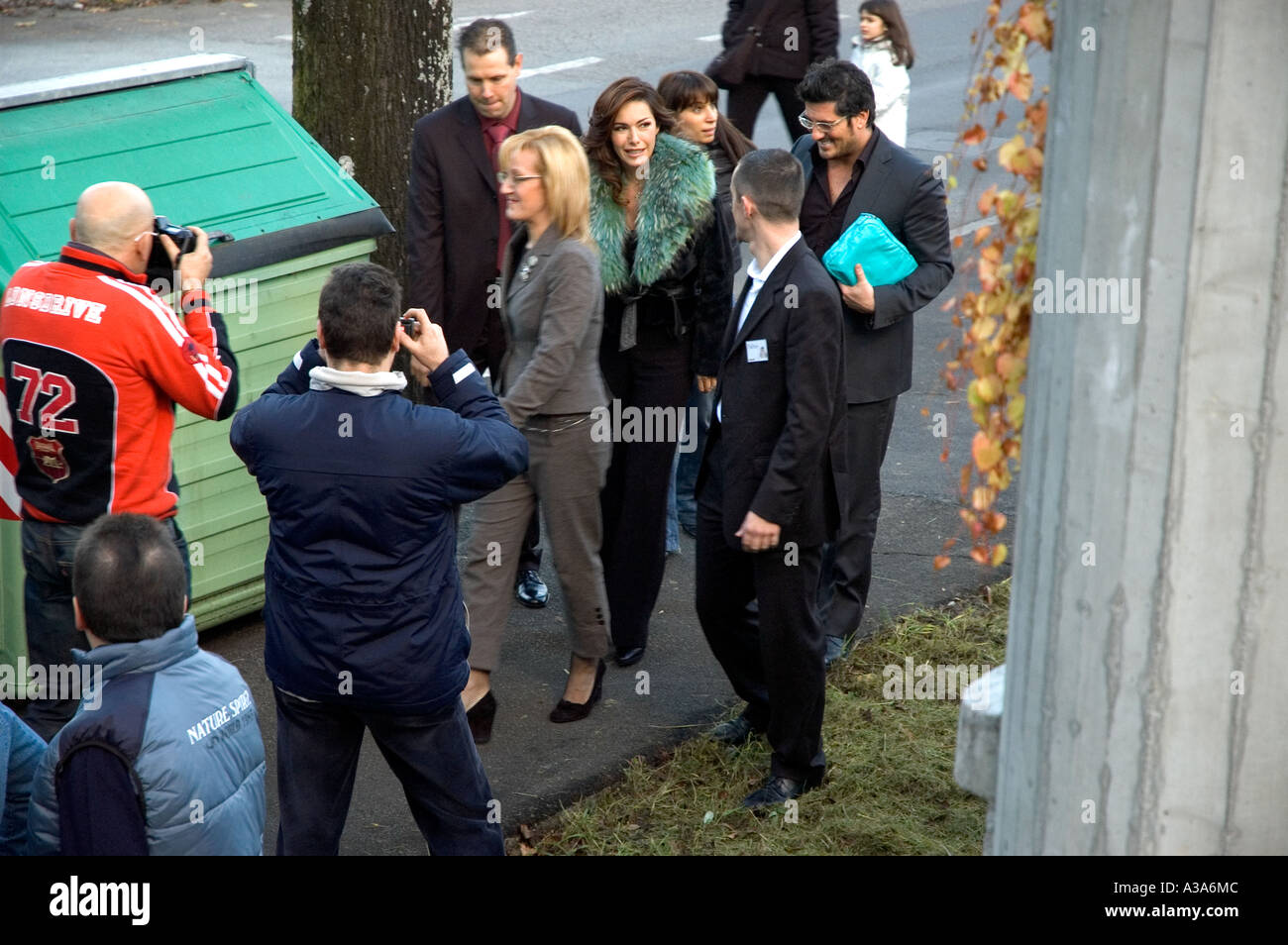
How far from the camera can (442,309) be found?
5664 mm

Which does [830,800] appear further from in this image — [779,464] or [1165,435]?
[1165,435]

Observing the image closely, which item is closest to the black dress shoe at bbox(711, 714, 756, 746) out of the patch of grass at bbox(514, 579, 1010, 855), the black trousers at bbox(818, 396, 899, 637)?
the patch of grass at bbox(514, 579, 1010, 855)

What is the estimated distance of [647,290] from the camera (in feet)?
16.7

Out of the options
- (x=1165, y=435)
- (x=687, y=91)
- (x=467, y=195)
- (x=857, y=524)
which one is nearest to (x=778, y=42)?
(x=687, y=91)

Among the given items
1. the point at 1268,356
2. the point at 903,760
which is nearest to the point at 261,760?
the point at 1268,356

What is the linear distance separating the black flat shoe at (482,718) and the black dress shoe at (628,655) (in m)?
0.65

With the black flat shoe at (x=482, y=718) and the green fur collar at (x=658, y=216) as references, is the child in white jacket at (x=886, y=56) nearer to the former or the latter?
the green fur collar at (x=658, y=216)

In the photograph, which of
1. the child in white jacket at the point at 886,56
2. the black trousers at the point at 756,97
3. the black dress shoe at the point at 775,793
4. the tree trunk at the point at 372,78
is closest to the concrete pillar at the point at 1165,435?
the black dress shoe at the point at 775,793

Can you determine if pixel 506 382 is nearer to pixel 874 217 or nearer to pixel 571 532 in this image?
pixel 571 532

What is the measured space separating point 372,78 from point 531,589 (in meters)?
2.12

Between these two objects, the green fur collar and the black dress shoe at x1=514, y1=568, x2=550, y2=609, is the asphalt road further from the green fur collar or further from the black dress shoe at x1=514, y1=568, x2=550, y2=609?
the green fur collar

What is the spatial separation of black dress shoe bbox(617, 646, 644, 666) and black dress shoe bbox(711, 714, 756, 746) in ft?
2.01

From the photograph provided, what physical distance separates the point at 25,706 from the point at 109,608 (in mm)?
2418

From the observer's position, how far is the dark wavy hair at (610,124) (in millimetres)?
5109
